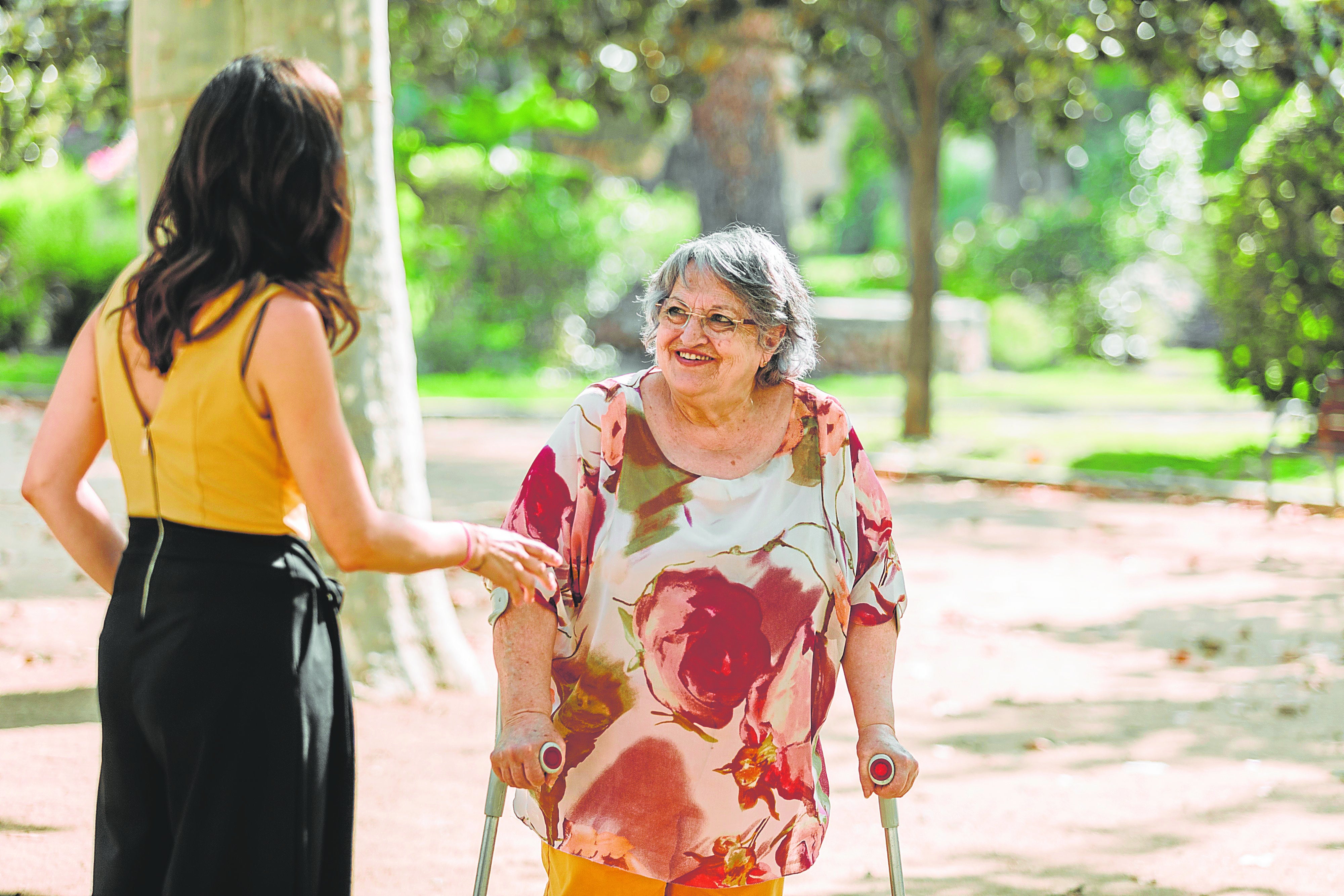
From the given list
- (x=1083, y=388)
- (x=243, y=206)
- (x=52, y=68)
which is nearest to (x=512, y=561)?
(x=243, y=206)

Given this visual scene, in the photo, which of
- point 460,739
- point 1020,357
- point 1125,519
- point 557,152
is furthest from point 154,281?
point 557,152

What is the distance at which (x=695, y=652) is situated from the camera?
8.88ft

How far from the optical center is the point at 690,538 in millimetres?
2723

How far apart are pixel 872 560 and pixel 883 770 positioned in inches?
16.0

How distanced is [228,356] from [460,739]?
346cm

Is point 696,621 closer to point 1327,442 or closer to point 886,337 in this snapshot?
point 1327,442

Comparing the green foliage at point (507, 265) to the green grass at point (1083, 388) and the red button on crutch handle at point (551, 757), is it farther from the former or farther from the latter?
the red button on crutch handle at point (551, 757)

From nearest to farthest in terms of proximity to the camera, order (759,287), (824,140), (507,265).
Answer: (759,287) → (507,265) → (824,140)

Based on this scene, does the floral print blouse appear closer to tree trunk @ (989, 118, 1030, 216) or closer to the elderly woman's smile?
the elderly woman's smile

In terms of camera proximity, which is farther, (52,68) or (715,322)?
(52,68)

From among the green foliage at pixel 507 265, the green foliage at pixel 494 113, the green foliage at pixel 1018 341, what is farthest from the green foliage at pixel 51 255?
the green foliage at pixel 1018 341

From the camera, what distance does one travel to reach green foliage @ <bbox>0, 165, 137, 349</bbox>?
1928cm

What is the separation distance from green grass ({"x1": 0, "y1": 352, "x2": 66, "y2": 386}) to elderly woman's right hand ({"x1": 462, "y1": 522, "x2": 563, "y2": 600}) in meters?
14.6

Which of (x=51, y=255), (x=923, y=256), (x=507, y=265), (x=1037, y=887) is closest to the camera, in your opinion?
(x=1037, y=887)
